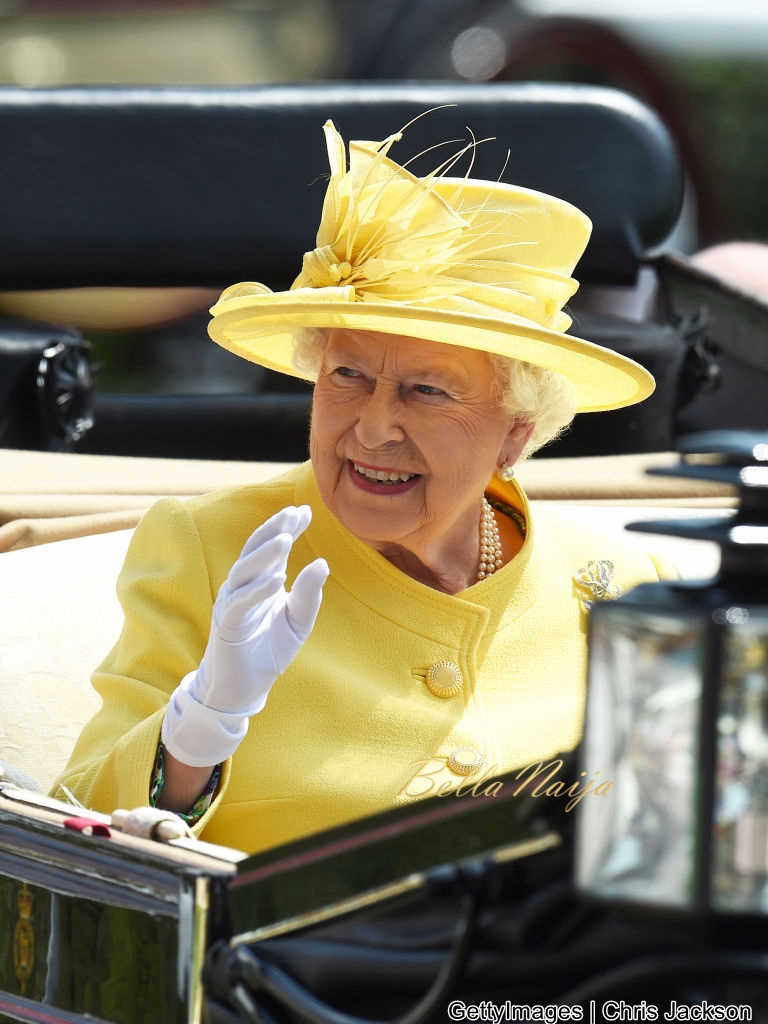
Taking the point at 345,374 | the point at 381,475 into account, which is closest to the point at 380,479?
the point at 381,475

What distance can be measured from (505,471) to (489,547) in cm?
11

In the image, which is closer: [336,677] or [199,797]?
[199,797]

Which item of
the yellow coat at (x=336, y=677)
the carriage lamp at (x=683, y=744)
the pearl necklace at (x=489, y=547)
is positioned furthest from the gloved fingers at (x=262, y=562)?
the pearl necklace at (x=489, y=547)

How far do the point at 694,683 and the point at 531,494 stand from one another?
2.08 m

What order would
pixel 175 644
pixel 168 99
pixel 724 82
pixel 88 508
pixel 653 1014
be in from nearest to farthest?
pixel 653 1014
pixel 175 644
pixel 88 508
pixel 168 99
pixel 724 82

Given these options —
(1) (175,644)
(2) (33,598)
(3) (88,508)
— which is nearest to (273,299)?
(1) (175,644)

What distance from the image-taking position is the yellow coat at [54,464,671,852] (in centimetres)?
186

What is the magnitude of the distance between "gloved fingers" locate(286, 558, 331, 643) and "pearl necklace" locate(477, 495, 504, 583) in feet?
2.13

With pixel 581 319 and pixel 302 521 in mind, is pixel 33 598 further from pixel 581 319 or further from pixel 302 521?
pixel 581 319

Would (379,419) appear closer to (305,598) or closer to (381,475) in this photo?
(381,475)

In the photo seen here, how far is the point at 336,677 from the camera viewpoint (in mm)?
1963

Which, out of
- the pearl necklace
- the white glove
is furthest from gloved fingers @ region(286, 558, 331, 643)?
the pearl necklace

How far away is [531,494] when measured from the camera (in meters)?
3.02

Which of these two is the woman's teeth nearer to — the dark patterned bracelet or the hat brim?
the hat brim
